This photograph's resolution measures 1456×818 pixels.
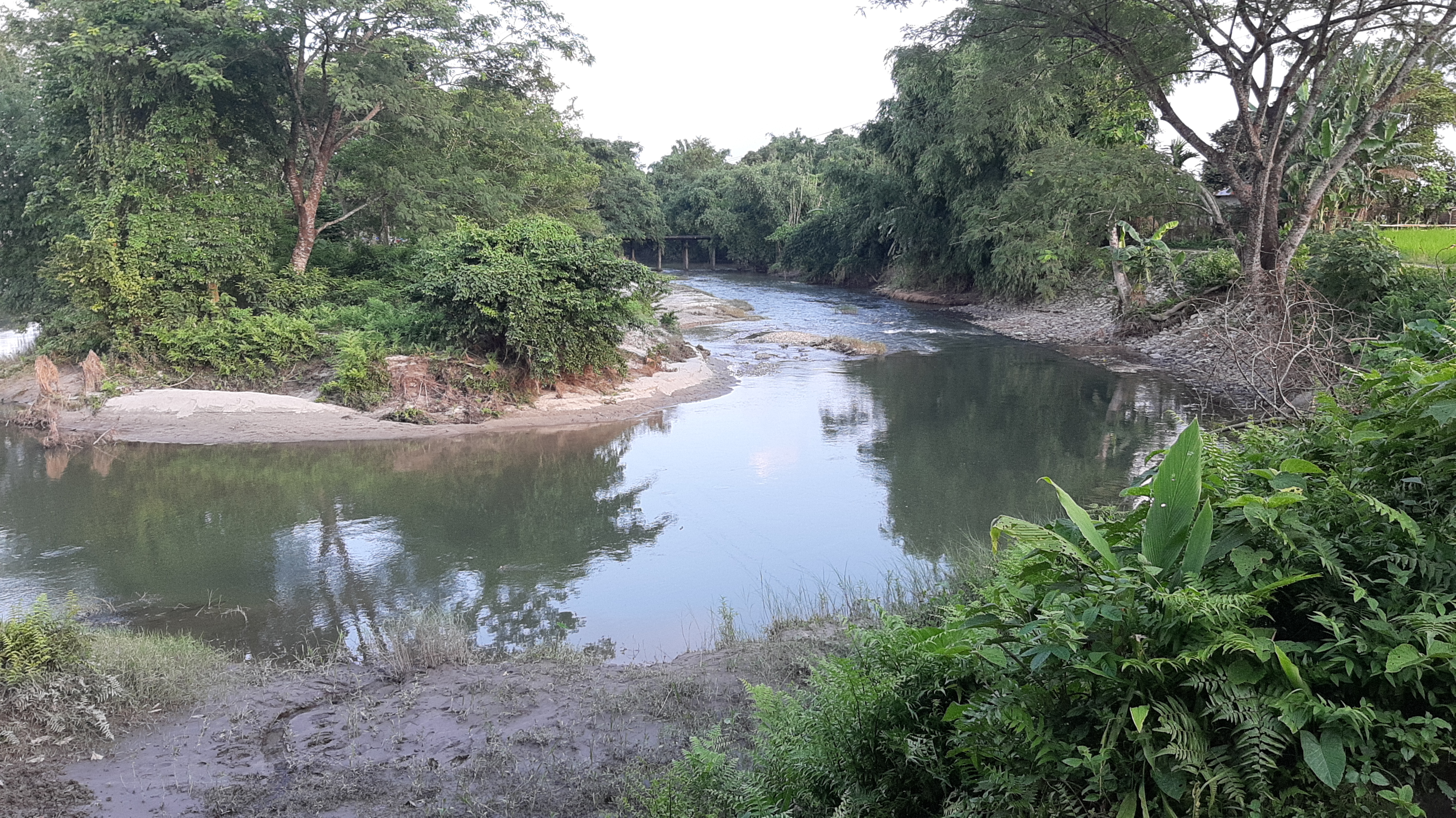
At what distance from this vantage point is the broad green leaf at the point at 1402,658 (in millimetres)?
2088

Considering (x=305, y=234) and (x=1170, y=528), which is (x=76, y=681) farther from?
(x=305, y=234)

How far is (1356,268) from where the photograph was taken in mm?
14898

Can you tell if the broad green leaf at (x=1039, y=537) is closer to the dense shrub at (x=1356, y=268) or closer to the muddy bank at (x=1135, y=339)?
the muddy bank at (x=1135, y=339)

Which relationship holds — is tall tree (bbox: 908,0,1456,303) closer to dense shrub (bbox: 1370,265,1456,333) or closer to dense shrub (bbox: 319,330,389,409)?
dense shrub (bbox: 1370,265,1456,333)

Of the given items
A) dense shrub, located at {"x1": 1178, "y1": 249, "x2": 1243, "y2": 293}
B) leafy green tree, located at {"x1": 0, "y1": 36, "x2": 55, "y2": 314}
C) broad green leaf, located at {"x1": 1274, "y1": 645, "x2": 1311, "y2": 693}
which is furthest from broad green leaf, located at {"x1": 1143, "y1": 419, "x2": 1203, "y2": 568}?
leafy green tree, located at {"x1": 0, "y1": 36, "x2": 55, "y2": 314}

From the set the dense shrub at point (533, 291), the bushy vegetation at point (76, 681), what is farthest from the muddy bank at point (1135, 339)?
the dense shrub at point (533, 291)

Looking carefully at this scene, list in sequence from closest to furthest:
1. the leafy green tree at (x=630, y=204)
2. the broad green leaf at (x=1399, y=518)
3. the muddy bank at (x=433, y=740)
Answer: the broad green leaf at (x=1399, y=518) → the muddy bank at (x=433, y=740) → the leafy green tree at (x=630, y=204)

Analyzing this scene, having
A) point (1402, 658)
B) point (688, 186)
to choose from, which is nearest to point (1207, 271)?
point (1402, 658)

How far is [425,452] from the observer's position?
14422 mm

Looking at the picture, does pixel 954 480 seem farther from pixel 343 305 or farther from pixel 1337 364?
pixel 343 305

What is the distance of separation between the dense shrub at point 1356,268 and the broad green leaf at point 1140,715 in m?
14.9

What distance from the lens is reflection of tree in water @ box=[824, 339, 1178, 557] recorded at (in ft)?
36.3

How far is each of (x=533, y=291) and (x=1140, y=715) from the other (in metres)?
15.1

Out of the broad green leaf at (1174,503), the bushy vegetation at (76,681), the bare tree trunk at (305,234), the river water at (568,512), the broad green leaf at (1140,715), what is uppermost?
the bare tree trunk at (305,234)
